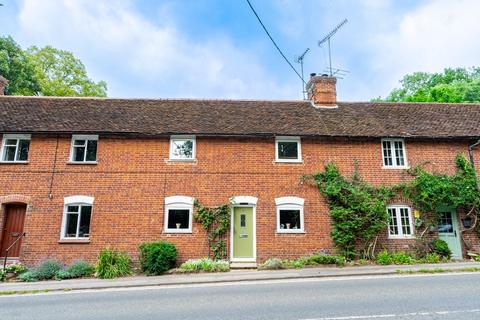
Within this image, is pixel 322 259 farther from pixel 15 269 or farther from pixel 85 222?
pixel 15 269

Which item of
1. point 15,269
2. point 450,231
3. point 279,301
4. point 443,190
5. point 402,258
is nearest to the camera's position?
point 279,301

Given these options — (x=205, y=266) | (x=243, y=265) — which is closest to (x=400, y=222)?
(x=243, y=265)

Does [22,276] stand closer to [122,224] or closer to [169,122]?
[122,224]

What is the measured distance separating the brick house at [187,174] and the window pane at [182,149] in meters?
0.05

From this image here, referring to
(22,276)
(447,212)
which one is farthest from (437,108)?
(22,276)

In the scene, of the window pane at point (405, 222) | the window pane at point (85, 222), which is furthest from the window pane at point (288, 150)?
the window pane at point (85, 222)

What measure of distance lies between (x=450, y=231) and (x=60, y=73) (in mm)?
32879

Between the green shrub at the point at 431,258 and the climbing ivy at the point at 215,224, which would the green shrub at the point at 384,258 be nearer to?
the green shrub at the point at 431,258

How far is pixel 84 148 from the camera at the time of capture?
44.2ft

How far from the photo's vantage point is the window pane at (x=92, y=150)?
1344 centimetres

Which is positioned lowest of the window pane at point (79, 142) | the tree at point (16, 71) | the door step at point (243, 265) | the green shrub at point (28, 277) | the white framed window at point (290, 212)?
the green shrub at point (28, 277)

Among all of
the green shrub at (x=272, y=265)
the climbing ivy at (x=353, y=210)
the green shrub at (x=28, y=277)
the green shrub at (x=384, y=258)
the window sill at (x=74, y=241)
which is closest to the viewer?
the green shrub at (x=28, y=277)

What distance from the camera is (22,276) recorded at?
10844mm

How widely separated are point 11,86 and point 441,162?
30664 mm
